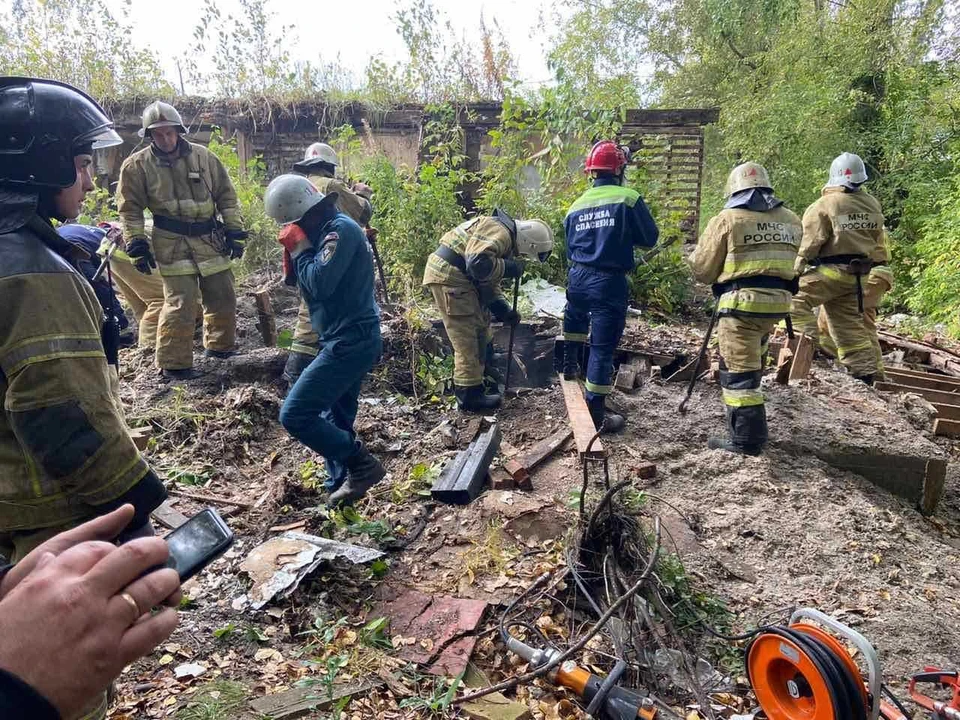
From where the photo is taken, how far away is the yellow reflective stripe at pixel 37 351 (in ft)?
5.51

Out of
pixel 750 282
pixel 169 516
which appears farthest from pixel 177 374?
pixel 750 282

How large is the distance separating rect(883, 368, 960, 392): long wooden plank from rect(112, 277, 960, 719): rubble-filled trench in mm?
1052

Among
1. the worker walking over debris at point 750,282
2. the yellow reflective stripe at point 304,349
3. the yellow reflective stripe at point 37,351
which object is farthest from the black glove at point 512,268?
the yellow reflective stripe at point 37,351

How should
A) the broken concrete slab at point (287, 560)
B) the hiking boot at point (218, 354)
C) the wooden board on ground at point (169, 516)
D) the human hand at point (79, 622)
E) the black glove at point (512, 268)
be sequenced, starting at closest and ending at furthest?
the human hand at point (79, 622) → the broken concrete slab at point (287, 560) → the wooden board on ground at point (169, 516) → the black glove at point (512, 268) → the hiking boot at point (218, 354)

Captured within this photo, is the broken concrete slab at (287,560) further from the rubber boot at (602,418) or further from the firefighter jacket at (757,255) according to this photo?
the firefighter jacket at (757,255)

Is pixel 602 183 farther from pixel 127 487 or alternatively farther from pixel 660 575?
pixel 127 487

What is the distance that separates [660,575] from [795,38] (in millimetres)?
14308

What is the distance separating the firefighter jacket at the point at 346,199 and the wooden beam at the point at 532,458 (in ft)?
9.99

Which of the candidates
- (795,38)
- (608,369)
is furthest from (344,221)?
(795,38)

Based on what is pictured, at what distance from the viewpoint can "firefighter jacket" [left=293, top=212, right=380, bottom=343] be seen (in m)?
3.79

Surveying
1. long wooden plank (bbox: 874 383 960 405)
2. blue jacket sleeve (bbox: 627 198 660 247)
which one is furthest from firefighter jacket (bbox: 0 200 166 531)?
long wooden plank (bbox: 874 383 960 405)

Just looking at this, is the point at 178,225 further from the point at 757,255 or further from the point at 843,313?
the point at 843,313

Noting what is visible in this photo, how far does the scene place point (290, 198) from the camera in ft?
12.7

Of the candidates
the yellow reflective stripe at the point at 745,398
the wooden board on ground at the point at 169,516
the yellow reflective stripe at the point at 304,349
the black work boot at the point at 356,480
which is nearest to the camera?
the wooden board on ground at the point at 169,516
